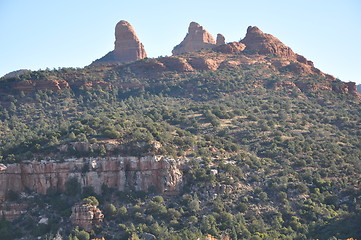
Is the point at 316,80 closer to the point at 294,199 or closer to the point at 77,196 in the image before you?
the point at 294,199

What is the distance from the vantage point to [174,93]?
81.5 metres

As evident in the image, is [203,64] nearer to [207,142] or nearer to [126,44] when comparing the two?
[126,44]

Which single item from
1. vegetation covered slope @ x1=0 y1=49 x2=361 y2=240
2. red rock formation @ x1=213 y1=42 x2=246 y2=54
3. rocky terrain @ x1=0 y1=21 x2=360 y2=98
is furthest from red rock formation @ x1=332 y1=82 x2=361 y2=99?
red rock formation @ x1=213 y1=42 x2=246 y2=54

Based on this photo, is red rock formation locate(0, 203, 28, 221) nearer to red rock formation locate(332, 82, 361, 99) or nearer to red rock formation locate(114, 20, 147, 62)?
red rock formation locate(332, 82, 361, 99)

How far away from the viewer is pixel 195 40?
121m

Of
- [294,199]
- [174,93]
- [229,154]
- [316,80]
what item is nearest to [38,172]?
[229,154]

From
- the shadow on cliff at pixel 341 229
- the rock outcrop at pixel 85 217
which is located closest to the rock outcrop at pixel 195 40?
the shadow on cliff at pixel 341 229

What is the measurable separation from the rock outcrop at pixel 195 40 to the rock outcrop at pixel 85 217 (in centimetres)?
7836

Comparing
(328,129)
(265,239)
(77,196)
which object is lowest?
(265,239)

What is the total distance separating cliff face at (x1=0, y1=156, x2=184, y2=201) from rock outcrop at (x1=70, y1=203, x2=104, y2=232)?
3.49 metres

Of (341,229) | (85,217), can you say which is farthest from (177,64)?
(341,229)

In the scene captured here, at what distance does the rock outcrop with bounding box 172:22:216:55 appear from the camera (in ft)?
390

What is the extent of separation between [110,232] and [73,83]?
42.7m

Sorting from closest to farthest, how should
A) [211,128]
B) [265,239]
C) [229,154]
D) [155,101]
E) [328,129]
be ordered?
[265,239] < [229,154] < [211,128] < [328,129] < [155,101]
